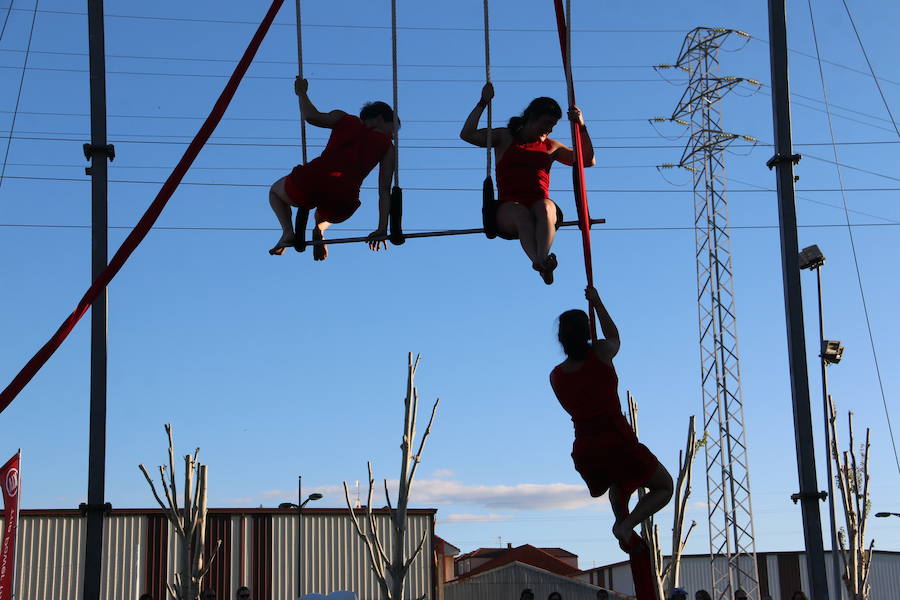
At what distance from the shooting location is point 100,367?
21.4ft

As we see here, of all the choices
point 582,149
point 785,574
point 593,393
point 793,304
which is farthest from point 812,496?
point 785,574

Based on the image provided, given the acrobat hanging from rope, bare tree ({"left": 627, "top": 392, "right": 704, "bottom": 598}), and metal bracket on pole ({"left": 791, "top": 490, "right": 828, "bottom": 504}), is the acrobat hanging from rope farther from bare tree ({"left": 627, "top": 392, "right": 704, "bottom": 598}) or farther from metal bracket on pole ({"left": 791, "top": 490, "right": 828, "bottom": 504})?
bare tree ({"left": 627, "top": 392, "right": 704, "bottom": 598})

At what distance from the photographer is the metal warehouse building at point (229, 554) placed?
977 inches

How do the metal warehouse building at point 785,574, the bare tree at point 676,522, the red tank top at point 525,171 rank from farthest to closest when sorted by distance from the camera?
the metal warehouse building at point 785,574 < the bare tree at point 676,522 < the red tank top at point 525,171

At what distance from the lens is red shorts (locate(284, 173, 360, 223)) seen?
7035 mm

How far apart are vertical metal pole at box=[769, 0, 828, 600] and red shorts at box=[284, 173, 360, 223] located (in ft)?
8.39

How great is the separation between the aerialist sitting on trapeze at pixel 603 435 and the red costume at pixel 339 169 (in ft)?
6.81

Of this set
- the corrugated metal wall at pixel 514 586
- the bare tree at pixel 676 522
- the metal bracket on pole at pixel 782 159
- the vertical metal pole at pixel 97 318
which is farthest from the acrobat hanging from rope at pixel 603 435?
the corrugated metal wall at pixel 514 586

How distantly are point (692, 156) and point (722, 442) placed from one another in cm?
654

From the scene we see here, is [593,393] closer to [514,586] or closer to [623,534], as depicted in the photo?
[623,534]

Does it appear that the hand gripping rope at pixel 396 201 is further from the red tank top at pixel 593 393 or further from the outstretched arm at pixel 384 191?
the red tank top at pixel 593 393

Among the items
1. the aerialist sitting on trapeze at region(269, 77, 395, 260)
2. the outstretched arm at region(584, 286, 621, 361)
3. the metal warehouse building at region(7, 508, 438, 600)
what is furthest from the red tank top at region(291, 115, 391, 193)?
the metal warehouse building at region(7, 508, 438, 600)

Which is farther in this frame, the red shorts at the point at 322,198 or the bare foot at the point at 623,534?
the red shorts at the point at 322,198

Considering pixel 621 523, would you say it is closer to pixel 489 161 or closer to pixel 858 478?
pixel 489 161
